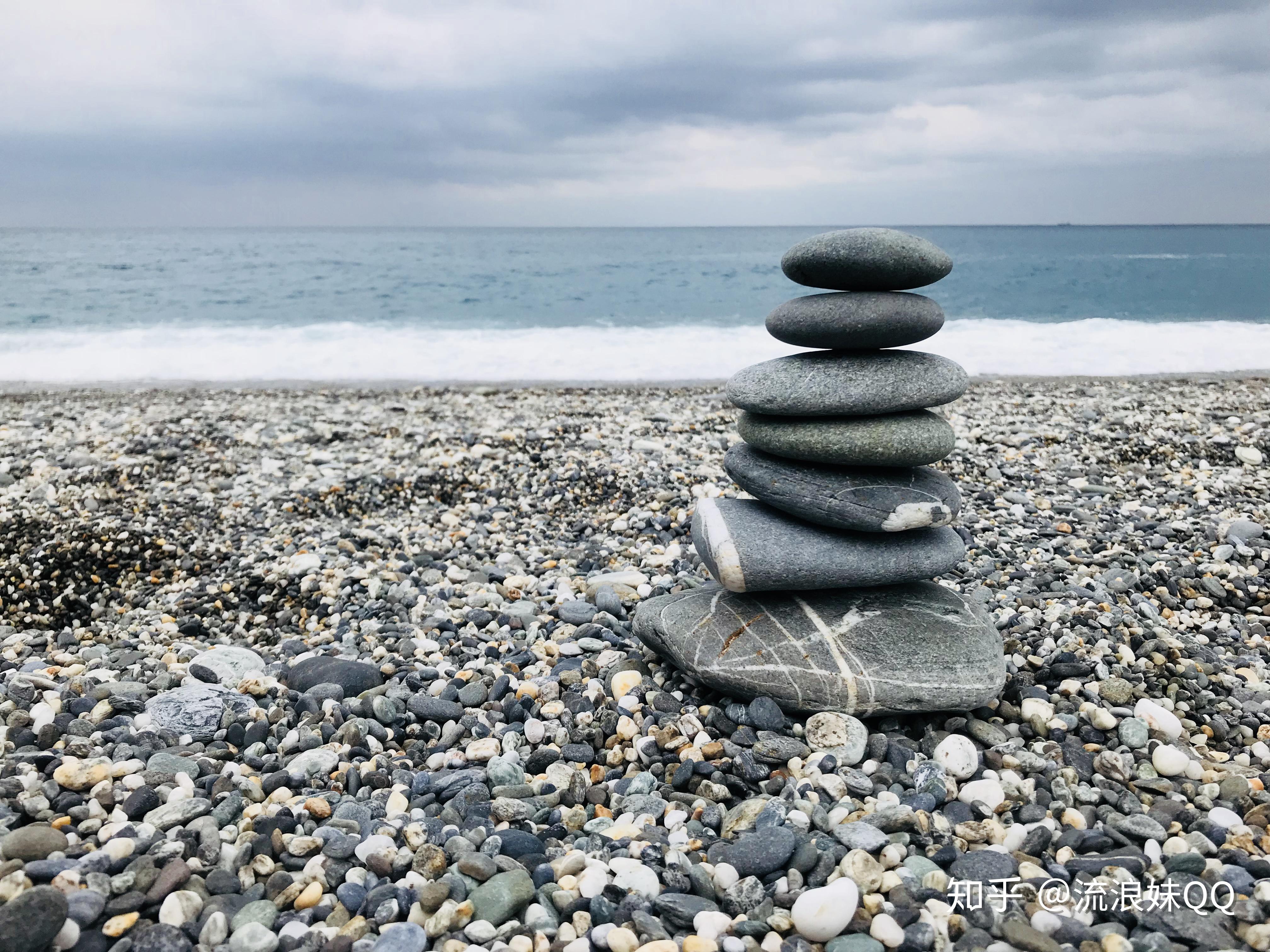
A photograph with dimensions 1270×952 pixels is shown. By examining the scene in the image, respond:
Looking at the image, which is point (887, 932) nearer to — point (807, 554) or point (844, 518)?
point (807, 554)

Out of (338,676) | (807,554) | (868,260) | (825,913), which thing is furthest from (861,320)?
(338,676)

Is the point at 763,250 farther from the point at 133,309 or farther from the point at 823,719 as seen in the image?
the point at 823,719

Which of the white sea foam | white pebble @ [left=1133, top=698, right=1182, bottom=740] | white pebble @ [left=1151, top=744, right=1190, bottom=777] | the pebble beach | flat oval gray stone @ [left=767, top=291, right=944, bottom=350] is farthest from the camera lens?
the white sea foam

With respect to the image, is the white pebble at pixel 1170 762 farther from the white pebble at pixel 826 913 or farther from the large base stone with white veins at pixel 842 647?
the white pebble at pixel 826 913

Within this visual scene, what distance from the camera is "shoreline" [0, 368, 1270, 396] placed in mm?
13438

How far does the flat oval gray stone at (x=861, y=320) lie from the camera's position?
4.30 metres

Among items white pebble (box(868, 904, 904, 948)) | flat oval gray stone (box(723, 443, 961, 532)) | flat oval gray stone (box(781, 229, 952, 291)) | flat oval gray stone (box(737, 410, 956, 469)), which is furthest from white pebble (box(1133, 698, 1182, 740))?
flat oval gray stone (box(781, 229, 952, 291))

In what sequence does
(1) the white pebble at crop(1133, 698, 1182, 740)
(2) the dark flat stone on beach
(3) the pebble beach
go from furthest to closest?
(2) the dark flat stone on beach, (1) the white pebble at crop(1133, 698, 1182, 740), (3) the pebble beach

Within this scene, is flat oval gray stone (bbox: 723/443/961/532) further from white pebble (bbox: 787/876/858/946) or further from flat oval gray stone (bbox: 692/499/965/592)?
white pebble (bbox: 787/876/858/946)

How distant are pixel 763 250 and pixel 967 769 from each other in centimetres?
6676

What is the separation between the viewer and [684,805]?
356 centimetres

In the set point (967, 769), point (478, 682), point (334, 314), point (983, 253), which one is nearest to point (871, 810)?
point (967, 769)

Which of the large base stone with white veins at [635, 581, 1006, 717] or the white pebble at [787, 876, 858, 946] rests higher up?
the large base stone with white veins at [635, 581, 1006, 717]

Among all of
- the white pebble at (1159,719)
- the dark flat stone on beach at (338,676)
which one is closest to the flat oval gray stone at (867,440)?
the white pebble at (1159,719)
